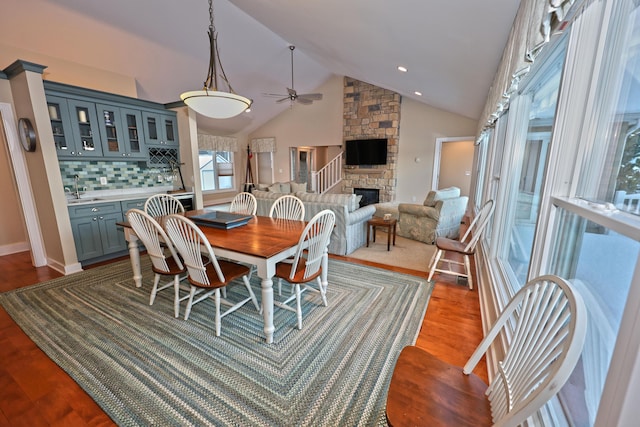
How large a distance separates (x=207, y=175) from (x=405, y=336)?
7.43 metres

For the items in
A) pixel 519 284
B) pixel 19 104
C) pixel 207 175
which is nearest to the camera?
pixel 519 284

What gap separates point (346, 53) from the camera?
396cm

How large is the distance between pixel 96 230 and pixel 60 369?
7.68 feet

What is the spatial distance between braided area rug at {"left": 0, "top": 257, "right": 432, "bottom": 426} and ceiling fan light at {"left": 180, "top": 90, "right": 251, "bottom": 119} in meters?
1.80

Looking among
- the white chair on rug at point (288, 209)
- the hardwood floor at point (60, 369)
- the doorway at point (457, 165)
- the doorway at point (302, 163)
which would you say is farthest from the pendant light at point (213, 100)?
the doorway at point (457, 165)

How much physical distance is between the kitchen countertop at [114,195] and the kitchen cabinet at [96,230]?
6 centimetres

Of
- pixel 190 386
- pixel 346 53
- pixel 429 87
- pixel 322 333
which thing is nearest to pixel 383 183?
pixel 429 87

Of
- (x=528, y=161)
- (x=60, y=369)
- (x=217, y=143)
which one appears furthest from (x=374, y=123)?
(x=60, y=369)

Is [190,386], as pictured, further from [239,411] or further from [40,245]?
[40,245]

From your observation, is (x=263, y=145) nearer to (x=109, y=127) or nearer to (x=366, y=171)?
(x=366, y=171)

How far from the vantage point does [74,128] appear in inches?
136

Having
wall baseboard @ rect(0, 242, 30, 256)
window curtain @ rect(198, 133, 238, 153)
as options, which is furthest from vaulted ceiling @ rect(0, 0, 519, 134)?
wall baseboard @ rect(0, 242, 30, 256)

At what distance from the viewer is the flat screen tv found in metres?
7.18

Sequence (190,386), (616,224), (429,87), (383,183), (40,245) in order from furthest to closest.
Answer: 1. (383,183)
2. (429,87)
3. (40,245)
4. (190,386)
5. (616,224)
